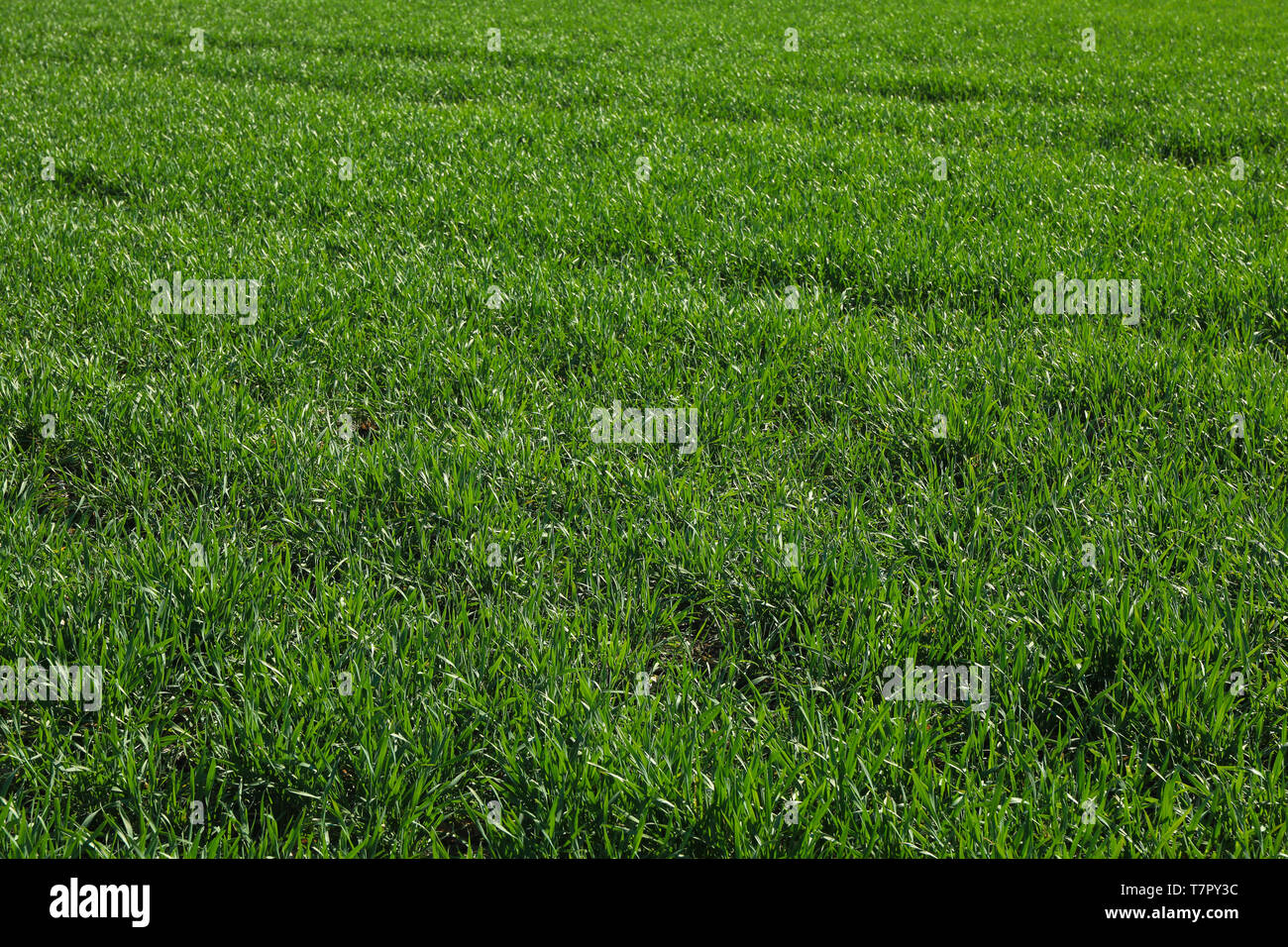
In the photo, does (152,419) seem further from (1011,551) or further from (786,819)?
(1011,551)

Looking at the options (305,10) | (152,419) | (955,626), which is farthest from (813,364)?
(305,10)

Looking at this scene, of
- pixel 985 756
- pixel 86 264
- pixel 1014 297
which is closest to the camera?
pixel 985 756

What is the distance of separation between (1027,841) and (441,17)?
18209 millimetres

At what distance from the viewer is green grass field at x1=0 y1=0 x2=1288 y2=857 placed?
2.00 meters

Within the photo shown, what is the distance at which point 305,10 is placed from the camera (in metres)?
17.5

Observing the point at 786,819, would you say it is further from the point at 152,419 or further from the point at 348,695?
the point at 152,419

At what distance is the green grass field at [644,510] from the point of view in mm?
2000

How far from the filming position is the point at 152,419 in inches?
137

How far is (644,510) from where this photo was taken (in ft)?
9.96

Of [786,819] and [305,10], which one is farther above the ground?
[305,10]

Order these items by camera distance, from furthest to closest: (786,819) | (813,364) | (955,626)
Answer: (813,364), (955,626), (786,819)
